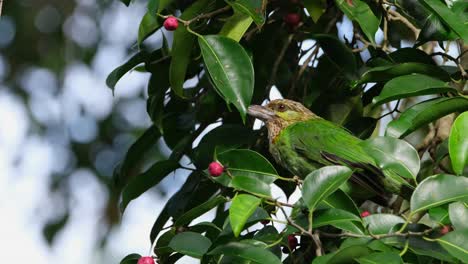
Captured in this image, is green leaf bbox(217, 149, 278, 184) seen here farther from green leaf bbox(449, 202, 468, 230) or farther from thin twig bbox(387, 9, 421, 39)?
thin twig bbox(387, 9, 421, 39)

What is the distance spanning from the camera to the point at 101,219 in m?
6.71

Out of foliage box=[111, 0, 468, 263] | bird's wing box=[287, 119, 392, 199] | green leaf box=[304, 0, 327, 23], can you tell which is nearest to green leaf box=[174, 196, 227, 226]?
foliage box=[111, 0, 468, 263]

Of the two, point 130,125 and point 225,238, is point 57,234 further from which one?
point 225,238

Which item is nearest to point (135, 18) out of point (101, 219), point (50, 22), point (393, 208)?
point (50, 22)

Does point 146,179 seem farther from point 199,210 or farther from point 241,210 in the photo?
point 241,210

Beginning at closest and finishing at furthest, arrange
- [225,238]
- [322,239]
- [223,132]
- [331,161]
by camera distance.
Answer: [225,238]
[322,239]
[223,132]
[331,161]

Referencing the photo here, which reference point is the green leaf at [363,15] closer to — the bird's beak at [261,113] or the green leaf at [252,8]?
the green leaf at [252,8]

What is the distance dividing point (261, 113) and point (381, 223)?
174 cm

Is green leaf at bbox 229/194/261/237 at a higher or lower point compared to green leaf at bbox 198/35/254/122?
lower

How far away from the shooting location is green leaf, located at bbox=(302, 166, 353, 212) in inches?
120

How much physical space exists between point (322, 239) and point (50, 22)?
11.9 ft

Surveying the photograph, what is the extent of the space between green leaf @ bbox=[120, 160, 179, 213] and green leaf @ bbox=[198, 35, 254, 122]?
2.16 ft

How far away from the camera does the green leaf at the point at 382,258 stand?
2904mm

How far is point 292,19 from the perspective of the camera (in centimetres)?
452
